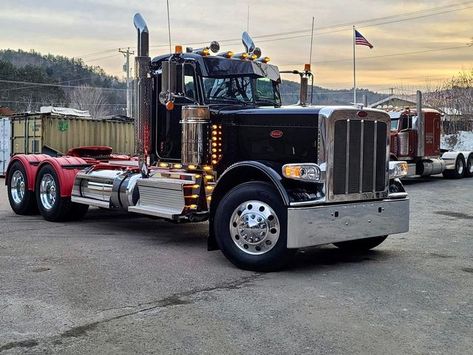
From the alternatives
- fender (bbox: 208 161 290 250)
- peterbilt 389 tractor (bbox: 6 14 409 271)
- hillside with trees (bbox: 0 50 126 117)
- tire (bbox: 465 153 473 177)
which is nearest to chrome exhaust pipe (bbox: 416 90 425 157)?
tire (bbox: 465 153 473 177)

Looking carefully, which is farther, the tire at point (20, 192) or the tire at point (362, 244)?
the tire at point (20, 192)

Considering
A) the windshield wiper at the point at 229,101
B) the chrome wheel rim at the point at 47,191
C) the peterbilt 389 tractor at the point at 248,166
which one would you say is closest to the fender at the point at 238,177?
the peterbilt 389 tractor at the point at 248,166

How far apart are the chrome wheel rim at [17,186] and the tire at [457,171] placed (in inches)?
665

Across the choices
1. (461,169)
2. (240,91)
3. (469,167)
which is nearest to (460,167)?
(461,169)

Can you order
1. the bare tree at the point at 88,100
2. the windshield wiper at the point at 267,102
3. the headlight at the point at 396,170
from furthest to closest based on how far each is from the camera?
1. the bare tree at the point at 88,100
2. the windshield wiper at the point at 267,102
3. the headlight at the point at 396,170

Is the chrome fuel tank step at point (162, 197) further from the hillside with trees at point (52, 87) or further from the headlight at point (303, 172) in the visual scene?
the hillside with trees at point (52, 87)

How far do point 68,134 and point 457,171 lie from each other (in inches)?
648

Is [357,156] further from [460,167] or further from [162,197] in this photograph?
[460,167]

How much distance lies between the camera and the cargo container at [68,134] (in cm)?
1241

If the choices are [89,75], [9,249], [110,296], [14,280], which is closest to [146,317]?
[110,296]

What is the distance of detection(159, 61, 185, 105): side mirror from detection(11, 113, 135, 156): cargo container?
14.0 feet

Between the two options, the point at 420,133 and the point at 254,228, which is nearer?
the point at 254,228

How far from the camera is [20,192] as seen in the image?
11781 millimetres

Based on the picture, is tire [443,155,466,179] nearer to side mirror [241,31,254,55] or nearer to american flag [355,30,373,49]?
american flag [355,30,373,49]
